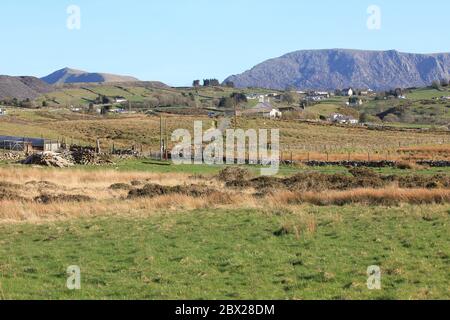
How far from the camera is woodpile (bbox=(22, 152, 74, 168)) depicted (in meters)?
51.9

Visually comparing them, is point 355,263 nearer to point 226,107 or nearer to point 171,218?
point 171,218

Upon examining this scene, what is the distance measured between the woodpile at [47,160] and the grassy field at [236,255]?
3030 cm

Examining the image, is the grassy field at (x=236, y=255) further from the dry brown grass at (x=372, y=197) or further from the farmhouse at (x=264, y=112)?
the farmhouse at (x=264, y=112)

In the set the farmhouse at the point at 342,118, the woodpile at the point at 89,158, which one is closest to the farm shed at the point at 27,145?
the woodpile at the point at 89,158

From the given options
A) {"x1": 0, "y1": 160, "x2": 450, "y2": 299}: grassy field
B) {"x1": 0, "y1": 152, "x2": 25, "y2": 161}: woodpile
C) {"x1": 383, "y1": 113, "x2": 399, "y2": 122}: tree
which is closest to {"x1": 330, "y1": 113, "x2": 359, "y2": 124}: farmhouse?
{"x1": 383, "y1": 113, "x2": 399, "y2": 122}: tree

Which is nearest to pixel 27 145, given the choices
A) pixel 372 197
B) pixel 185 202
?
pixel 185 202

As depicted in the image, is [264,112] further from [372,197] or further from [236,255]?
[236,255]

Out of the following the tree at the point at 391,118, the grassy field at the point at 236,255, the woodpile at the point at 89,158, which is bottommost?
the tree at the point at 391,118

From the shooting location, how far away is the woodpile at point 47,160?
170 feet

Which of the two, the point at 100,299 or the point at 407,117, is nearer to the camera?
the point at 100,299

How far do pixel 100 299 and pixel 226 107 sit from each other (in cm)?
18140

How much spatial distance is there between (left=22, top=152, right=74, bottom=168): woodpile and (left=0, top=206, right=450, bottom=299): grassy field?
30296 millimetres

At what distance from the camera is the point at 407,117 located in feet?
586

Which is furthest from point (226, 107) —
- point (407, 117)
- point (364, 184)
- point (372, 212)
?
point (372, 212)
